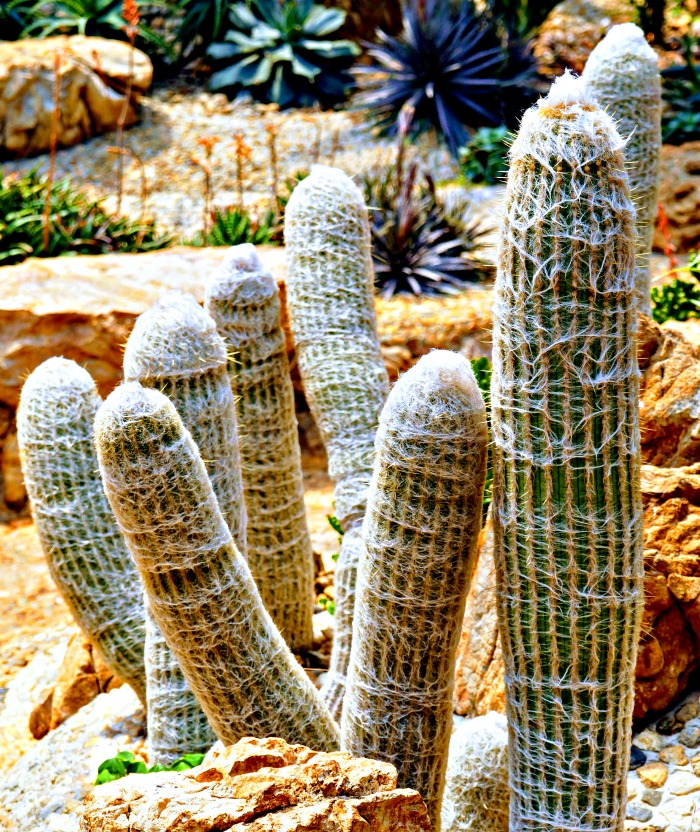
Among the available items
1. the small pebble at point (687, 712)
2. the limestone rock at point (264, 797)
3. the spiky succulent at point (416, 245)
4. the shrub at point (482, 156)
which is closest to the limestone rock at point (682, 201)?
the spiky succulent at point (416, 245)

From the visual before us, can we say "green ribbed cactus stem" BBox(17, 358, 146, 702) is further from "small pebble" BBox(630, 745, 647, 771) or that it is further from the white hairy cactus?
"small pebble" BBox(630, 745, 647, 771)

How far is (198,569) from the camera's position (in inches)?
100

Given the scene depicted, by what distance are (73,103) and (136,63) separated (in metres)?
1.01

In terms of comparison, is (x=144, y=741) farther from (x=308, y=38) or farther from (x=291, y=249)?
(x=308, y=38)

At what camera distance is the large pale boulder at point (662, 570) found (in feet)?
10.9

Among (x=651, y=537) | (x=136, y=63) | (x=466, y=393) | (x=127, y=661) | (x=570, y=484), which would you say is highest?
(x=136, y=63)

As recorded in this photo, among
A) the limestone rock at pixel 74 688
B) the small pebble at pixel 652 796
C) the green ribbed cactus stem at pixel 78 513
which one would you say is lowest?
the limestone rock at pixel 74 688

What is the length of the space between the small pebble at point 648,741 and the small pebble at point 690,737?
70 mm

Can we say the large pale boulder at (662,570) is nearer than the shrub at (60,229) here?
Yes

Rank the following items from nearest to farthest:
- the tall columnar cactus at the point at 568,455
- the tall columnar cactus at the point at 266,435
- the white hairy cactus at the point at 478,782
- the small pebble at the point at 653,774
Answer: the tall columnar cactus at the point at 568,455, the white hairy cactus at the point at 478,782, the small pebble at the point at 653,774, the tall columnar cactus at the point at 266,435

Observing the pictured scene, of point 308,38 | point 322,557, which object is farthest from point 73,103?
point 322,557

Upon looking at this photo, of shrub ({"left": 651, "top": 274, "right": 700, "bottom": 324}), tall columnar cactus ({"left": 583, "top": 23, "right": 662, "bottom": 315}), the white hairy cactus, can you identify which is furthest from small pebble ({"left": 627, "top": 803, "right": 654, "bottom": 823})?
shrub ({"left": 651, "top": 274, "right": 700, "bottom": 324})

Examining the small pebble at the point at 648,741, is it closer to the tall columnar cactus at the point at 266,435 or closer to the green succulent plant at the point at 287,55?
the tall columnar cactus at the point at 266,435

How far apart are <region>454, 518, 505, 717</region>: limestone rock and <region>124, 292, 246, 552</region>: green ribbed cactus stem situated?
3.28ft
